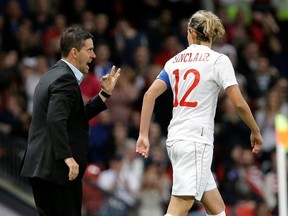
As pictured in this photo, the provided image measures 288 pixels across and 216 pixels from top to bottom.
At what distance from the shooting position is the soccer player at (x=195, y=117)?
865cm

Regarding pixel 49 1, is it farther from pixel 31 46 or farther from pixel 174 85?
pixel 174 85

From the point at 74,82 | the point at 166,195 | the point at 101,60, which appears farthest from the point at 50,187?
the point at 101,60

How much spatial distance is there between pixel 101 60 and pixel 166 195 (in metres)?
2.57

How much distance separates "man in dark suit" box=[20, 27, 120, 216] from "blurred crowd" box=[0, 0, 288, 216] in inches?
225

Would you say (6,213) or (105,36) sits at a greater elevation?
(105,36)

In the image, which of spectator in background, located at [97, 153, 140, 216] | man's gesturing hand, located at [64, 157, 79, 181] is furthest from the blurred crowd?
man's gesturing hand, located at [64, 157, 79, 181]

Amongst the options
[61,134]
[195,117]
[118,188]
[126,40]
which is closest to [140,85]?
[126,40]

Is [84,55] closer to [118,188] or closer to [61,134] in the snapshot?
[61,134]

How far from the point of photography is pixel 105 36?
55.4 feet

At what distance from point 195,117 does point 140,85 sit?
7642mm

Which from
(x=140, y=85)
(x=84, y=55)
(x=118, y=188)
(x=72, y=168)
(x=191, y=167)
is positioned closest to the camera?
(x=72, y=168)

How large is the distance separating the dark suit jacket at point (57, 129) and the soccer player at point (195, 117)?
0.50 m

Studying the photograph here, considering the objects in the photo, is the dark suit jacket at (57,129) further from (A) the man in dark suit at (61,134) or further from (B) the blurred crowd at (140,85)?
(B) the blurred crowd at (140,85)

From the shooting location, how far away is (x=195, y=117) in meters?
8.70
